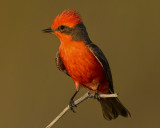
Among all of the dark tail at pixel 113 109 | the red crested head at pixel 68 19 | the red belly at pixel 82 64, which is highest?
the red crested head at pixel 68 19

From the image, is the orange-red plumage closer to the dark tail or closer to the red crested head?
the red crested head

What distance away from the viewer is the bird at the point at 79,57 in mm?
5953

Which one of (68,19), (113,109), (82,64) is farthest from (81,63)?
(113,109)

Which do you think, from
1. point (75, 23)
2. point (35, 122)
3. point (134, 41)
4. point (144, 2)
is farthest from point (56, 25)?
point (144, 2)

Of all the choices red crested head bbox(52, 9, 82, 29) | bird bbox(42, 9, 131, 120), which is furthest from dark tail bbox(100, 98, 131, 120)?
red crested head bbox(52, 9, 82, 29)

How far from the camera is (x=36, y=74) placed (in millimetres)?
8031

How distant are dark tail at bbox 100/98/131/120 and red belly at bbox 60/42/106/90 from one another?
0.40 m

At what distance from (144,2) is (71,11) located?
309cm

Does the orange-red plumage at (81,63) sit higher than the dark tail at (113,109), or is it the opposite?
the orange-red plumage at (81,63)

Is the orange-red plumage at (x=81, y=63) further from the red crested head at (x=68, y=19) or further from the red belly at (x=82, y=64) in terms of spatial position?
the red crested head at (x=68, y=19)

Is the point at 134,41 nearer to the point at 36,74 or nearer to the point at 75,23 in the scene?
the point at 36,74

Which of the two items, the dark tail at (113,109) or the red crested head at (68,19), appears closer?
the red crested head at (68,19)

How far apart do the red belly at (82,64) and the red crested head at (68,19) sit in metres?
0.28

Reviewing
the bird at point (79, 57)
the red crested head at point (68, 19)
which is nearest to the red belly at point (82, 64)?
the bird at point (79, 57)
